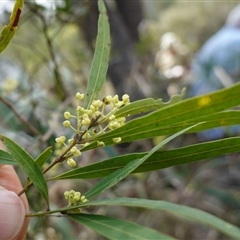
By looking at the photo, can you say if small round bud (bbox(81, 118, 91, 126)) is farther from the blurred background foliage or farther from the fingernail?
the blurred background foliage

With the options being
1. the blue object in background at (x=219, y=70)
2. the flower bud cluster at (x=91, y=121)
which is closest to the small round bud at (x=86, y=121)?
the flower bud cluster at (x=91, y=121)

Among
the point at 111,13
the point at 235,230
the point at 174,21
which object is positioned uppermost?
the point at 174,21

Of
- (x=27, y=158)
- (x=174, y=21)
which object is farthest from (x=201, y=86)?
(x=174, y=21)

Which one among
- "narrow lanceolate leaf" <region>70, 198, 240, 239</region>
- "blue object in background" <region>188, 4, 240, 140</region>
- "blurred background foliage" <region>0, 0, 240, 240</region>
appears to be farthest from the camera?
"blue object in background" <region>188, 4, 240, 140</region>

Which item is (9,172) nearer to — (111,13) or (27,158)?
(27,158)

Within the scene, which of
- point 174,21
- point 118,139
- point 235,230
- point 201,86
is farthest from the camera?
point 174,21

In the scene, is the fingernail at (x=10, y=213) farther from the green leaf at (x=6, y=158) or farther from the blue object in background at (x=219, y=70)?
the blue object in background at (x=219, y=70)

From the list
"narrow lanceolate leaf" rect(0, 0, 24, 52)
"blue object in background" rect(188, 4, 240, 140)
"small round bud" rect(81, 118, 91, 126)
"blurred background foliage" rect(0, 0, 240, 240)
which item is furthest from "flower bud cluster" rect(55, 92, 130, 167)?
"blue object in background" rect(188, 4, 240, 140)

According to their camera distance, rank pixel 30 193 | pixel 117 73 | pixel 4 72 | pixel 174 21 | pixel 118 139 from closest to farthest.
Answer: pixel 118 139 → pixel 30 193 → pixel 4 72 → pixel 117 73 → pixel 174 21
